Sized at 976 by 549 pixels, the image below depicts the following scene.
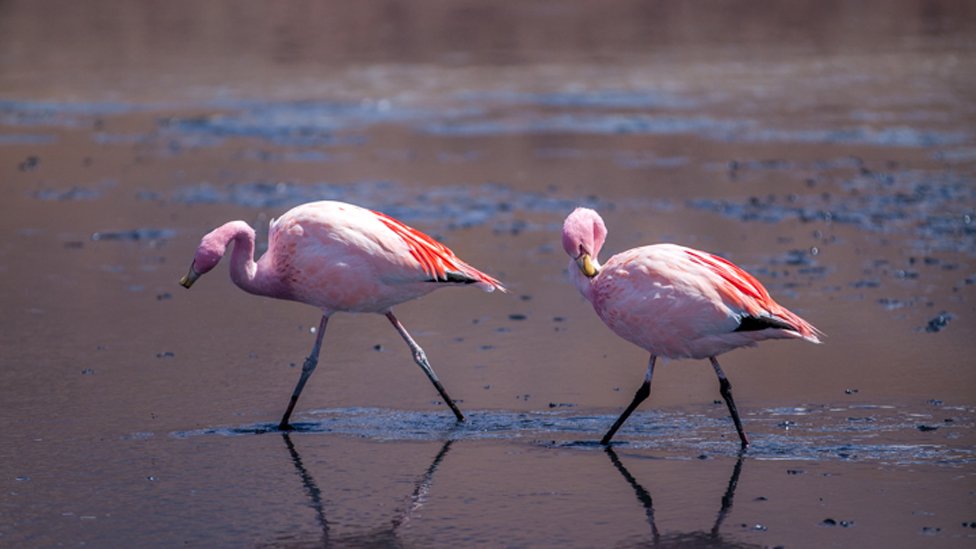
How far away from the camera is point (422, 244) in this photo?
7621mm

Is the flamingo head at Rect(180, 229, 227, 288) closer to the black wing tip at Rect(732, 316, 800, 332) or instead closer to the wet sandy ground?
the wet sandy ground

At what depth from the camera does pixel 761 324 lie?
668 cm

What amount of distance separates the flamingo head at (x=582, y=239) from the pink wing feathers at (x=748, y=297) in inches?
18.7

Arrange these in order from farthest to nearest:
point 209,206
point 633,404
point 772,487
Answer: point 209,206 < point 633,404 < point 772,487

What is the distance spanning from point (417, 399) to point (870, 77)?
15.0 metres

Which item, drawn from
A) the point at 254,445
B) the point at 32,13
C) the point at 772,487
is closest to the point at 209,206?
the point at 254,445

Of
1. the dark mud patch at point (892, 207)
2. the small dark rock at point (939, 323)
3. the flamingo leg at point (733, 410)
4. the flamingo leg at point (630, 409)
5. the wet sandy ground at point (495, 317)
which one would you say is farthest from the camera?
the dark mud patch at point (892, 207)

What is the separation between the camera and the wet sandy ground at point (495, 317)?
601cm

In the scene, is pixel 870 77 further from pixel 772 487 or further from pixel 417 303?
pixel 772 487

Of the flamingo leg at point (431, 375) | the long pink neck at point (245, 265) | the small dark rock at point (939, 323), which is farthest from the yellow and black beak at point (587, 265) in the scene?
the small dark rock at point (939, 323)

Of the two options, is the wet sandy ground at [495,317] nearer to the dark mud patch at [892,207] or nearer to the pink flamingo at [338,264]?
the dark mud patch at [892,207]

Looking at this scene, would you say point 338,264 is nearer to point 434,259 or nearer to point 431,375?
point 434,259

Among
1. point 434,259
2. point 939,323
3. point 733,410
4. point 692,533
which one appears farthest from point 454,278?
point 939,323

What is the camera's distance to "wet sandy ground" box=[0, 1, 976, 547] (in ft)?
19.7
